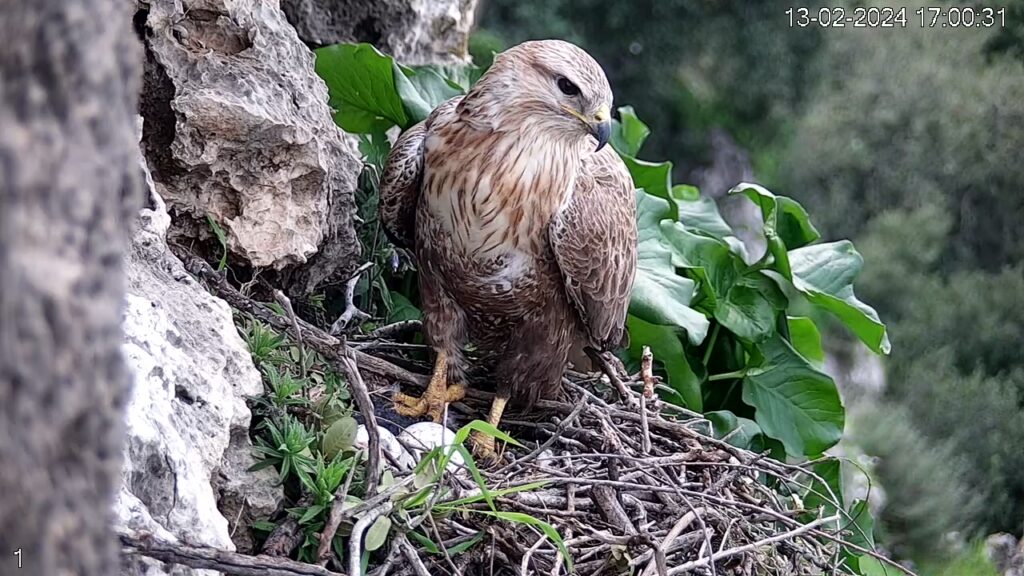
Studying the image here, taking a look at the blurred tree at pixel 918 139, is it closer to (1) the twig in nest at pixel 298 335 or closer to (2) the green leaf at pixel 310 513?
(1) the twig in nest at pixel 298 335

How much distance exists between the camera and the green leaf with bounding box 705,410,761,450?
142 inches

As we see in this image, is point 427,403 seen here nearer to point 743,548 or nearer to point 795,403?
point 743,548

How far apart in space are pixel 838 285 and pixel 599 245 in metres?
1.41

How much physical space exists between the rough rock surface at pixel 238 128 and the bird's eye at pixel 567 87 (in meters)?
0.67

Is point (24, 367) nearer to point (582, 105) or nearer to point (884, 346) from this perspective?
point (582, 105)

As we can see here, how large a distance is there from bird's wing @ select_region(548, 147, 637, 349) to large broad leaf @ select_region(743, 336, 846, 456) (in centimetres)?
88

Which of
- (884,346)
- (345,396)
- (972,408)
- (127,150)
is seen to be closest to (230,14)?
(345,396)

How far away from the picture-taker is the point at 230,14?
2.75 meters

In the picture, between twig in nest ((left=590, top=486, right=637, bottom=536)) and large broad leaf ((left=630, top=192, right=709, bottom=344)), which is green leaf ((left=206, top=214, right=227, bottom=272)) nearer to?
twig in nest ((left=590, top=486, right=637, bottom=536))

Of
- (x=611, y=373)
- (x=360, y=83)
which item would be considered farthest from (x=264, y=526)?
(x=360, y=83)

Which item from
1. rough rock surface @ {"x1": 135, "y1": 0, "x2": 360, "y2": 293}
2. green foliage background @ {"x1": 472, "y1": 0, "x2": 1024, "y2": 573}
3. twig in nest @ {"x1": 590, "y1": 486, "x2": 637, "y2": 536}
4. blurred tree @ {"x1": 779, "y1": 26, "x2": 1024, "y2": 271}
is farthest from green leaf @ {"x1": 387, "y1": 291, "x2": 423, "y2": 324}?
blurred tree @ {"x1": 779, "y1": 26, "x2": 1024, "y2": 271}

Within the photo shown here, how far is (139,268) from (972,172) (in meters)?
6.24

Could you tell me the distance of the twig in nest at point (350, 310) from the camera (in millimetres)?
3061

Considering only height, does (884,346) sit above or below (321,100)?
below
